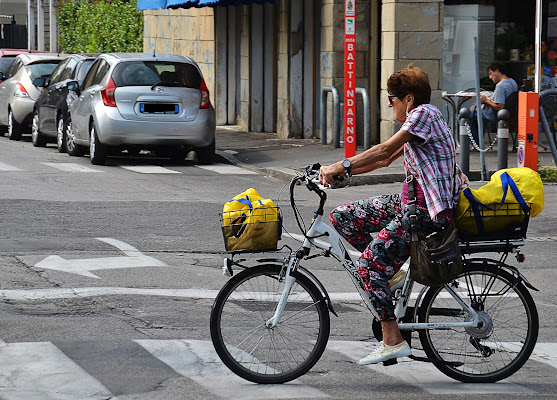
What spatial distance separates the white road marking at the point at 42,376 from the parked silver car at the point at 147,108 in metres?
10.4

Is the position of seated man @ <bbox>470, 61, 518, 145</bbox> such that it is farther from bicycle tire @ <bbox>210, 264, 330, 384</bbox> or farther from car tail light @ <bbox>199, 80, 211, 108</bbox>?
bicycle tire @ <bbox>210, 264, 330, 384</bbox>

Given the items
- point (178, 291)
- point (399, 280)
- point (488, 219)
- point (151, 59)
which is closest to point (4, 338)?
point (178, 291)

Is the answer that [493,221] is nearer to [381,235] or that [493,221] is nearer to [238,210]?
[381,235]

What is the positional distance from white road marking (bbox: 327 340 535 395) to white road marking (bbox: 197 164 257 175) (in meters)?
10.5

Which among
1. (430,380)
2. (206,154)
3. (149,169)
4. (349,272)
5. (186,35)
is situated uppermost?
(186,35)

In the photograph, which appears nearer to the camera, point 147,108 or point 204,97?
point 147,108

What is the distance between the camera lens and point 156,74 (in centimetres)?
1695

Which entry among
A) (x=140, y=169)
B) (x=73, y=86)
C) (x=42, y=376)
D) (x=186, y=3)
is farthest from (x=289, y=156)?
(x=42, y=376)

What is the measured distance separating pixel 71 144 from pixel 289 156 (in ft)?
11.2

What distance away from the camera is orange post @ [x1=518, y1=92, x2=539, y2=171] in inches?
560

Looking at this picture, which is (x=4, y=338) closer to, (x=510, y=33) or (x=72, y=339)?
(x=72, y=339)

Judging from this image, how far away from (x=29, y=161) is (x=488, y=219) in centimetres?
1260

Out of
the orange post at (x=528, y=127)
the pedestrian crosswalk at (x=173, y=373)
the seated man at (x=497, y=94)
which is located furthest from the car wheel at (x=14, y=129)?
the pedestrian crosswalk at (x=173, y=373)

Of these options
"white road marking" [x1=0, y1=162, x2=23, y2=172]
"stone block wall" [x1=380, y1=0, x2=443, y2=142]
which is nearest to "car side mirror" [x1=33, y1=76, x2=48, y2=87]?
"white road marking" [x1=0, y1=162, x2=23, y2=172]
